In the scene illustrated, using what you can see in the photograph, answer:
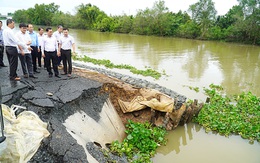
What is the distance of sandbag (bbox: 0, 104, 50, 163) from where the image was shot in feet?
9.77

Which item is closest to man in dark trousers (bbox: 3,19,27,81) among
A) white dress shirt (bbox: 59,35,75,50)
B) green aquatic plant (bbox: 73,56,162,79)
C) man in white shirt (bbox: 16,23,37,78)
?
man in white shirt (bbox: 16,23,37,78)

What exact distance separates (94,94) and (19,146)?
3.41 metres

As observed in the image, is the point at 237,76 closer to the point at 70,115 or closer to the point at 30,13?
the point at 70,115

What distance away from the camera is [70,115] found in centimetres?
512

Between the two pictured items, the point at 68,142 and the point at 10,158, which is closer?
the point at 10,158

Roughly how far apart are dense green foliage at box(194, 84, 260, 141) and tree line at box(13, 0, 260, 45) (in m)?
25.1

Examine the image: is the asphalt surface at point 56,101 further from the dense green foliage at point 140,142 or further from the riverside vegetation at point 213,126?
the riverside vegetation at point 213,126

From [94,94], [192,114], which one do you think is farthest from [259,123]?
[94,94]

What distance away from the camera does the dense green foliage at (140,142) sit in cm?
523

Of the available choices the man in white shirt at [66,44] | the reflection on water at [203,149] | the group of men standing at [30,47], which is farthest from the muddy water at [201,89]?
the group of men standing at [30,47]

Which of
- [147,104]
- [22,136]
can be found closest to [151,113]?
[147,104]

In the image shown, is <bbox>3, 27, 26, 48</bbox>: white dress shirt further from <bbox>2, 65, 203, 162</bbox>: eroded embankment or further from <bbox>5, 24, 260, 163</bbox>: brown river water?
<bbox>5, 24, 260, 163</bbox>: brown river water

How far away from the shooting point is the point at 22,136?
3330mm

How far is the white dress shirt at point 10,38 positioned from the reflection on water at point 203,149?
5127mm
